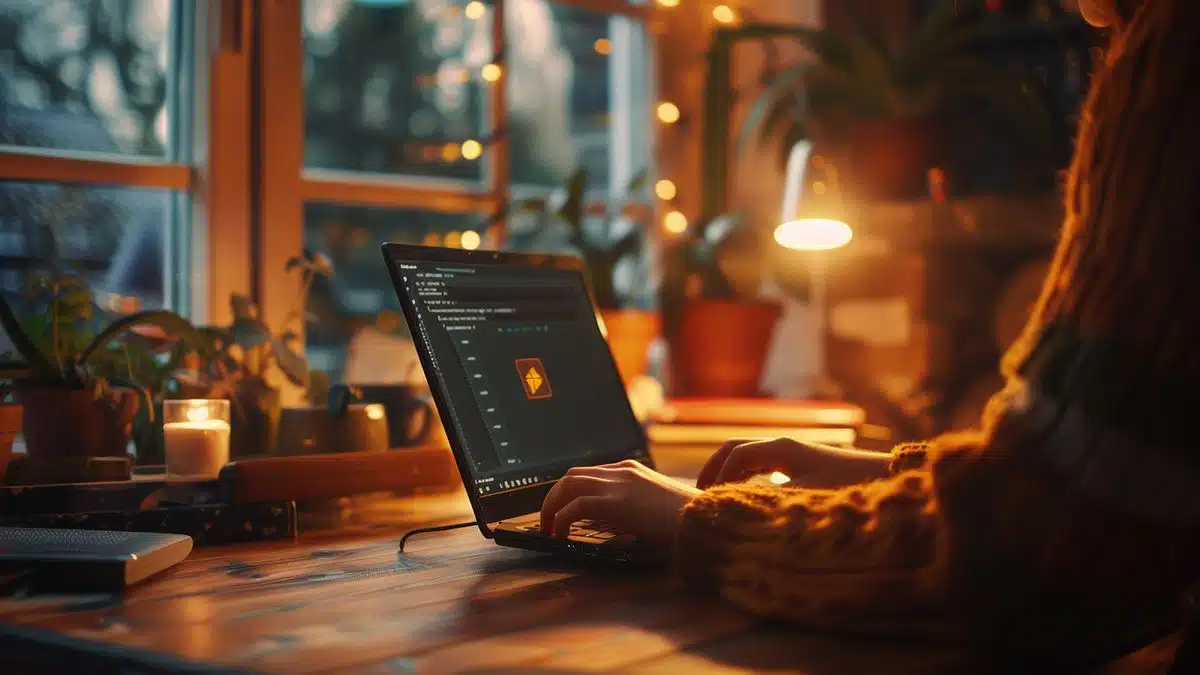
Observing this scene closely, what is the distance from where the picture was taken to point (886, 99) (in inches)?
96.3

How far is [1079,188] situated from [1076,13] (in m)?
2.13

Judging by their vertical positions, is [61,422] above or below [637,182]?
below

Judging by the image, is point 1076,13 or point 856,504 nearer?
point 856,504

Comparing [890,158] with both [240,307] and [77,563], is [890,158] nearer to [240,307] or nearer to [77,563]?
[240,307]

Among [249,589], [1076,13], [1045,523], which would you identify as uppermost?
[1076,13]

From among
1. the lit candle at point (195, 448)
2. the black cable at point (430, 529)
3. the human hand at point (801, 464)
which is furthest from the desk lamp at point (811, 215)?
the lit candle at point (195, 448)

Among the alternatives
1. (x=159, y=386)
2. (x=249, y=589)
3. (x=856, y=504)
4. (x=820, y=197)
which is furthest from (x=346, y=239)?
(x=856, y=504)

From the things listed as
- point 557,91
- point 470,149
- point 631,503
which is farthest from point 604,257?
point 631,503

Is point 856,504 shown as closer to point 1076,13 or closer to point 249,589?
point 249,589

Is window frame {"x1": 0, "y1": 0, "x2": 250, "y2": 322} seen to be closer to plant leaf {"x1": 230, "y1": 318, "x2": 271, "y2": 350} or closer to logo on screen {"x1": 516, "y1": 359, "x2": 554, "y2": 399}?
plant leaf {"x1": 230, "y1": 318, "x2": 271, "y2": 350}

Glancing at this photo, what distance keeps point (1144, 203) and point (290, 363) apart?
1074 millimetres

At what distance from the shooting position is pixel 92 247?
1.88 m

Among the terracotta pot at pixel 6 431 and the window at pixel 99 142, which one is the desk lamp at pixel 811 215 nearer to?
the window at pixel 99 142

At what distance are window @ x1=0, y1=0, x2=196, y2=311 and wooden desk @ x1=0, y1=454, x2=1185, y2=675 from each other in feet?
3.27
